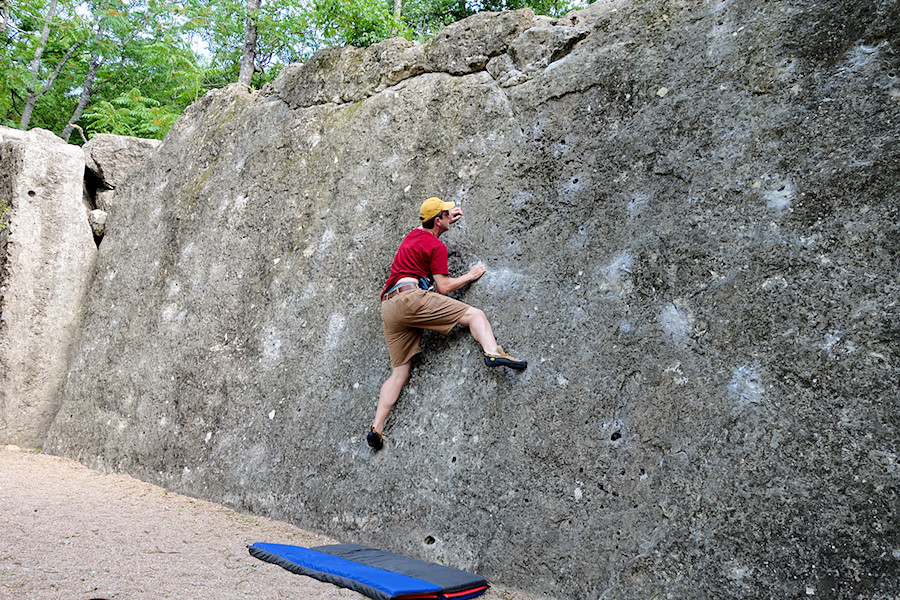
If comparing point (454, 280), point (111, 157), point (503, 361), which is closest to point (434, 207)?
point (454, 280)

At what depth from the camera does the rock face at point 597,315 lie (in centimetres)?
281

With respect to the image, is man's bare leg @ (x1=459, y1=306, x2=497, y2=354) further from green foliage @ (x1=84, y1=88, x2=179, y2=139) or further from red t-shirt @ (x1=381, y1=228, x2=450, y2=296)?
green foliage @ (x1=84, y1=88, x2=179, y2=139)

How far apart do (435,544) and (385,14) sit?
39.2ft

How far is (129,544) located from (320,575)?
135 cm

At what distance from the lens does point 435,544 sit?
3.64 metres

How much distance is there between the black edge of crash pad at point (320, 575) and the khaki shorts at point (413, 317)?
1311mm

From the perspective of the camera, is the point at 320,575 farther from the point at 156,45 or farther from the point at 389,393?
the point at 156,45

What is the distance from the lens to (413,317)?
3998 mm

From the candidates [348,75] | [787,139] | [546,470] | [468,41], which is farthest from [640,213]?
[348,75]

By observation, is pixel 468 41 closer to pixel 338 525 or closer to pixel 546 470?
pixel 546 470

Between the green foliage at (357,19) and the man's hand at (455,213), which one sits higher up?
the green foliage at (357,19)

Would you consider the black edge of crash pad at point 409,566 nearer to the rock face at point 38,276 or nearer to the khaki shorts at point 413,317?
the khaki shorts at point 413,317

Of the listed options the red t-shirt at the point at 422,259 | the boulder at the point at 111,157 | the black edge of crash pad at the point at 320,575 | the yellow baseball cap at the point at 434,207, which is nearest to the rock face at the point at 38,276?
the boulder at the point at 111,157

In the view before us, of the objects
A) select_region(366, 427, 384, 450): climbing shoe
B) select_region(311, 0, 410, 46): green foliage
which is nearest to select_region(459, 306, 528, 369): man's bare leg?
select_region(366, 427, 384, 450): climbing shoe
